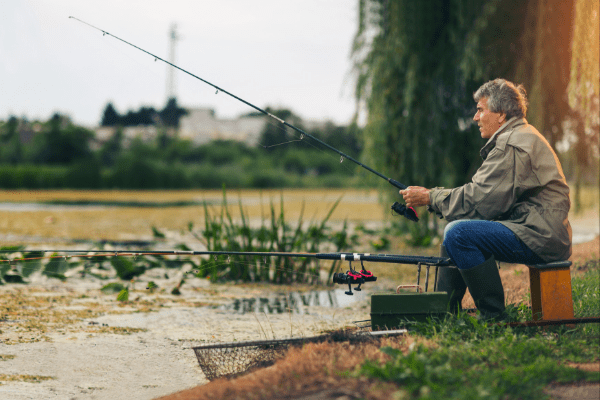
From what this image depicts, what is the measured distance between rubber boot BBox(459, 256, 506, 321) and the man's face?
772 mm

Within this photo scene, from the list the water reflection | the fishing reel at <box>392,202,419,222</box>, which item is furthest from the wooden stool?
the water reflection

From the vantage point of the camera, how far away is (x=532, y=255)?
333 cm

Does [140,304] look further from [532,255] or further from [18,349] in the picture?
[532,255]

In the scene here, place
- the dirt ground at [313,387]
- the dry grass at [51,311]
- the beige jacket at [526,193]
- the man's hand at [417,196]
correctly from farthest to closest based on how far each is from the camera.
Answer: the dry grass at [51,311]
the man's hand at [417,196]
the beige jacket at [526,193]
the dirt ground at [313,387]

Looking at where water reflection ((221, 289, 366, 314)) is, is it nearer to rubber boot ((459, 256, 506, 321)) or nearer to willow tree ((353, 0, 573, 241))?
rubber boot ((459, 256, 506, 321))

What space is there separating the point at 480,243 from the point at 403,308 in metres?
0.55

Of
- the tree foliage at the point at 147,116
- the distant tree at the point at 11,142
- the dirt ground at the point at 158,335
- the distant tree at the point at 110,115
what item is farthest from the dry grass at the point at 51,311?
the distant tree at the point at 110,115

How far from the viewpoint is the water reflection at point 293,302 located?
5418 mm

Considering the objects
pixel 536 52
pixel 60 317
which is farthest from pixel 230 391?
pixel 536 52

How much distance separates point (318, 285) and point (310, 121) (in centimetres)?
5332

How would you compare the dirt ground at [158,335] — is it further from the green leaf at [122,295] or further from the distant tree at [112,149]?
the distant tree at [112,149]

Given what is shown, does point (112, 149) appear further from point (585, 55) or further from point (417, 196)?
point (417, 196)

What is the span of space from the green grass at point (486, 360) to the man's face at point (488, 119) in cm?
110

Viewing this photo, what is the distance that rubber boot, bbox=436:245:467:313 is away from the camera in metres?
3.68
